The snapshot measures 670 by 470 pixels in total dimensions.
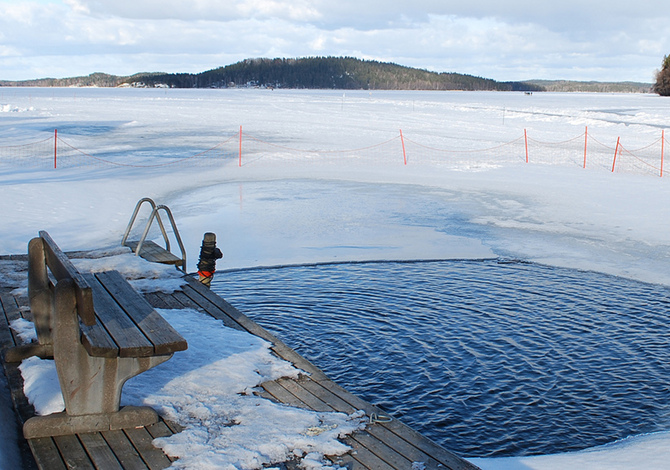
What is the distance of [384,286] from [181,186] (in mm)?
8895

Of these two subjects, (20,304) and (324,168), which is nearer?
(20,304)

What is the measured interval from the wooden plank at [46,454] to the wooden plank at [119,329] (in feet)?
1.89

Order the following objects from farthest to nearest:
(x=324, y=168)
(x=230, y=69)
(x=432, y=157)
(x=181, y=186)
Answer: (x=230, y=69)
(x=432, y=157)
(x=324, y=168)
(x=181, y=186)

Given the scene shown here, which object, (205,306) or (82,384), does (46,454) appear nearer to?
(82,384)

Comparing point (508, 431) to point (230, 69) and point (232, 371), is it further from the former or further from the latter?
point (230, 69)

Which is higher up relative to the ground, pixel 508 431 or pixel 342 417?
pixel 342 417

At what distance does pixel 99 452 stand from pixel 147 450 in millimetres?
254

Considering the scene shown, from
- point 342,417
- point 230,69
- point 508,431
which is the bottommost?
point 508,431

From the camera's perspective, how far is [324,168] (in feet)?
65.9

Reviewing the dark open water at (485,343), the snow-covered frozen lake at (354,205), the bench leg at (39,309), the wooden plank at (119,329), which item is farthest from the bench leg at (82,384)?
the snow-covered frozen lake at (354,205)

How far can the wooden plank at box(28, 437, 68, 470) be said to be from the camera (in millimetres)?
3459

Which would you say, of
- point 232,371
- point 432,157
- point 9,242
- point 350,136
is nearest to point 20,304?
point 232,371

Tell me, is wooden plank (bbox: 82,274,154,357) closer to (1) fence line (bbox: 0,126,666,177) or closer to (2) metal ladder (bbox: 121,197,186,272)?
(2) metal ladder (bbox: 121,197,186,272)

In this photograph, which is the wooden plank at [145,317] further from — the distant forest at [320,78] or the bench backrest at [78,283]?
the distant forest at [320,78]
